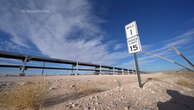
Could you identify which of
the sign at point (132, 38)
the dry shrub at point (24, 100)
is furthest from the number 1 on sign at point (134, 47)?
the dry shrub at point (24, 100)

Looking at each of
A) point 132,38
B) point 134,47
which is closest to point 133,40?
point 132,38

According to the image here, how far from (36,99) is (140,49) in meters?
3.76

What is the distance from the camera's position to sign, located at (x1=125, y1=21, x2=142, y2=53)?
408 centimetres

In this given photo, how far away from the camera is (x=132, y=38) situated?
4.29m

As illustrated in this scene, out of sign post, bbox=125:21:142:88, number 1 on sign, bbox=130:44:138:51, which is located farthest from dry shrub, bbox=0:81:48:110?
number 1 on sign, bbox=130:44:138:51

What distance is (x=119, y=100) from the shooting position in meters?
2.50

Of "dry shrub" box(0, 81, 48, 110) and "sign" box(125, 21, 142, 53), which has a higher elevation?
"sign" box(125, 21, 142, 53)

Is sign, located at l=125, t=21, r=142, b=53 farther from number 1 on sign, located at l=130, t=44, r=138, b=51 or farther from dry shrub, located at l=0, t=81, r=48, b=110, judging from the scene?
dry shrub, located at l=0, t=81, r=48, b=110

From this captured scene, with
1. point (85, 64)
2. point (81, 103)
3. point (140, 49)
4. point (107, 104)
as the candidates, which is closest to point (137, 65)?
point (140, 49)

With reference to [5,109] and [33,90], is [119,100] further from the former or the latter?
[5,109]

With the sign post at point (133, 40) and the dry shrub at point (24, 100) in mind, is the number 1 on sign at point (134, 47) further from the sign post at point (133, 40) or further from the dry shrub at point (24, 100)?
the dry shrub at point (24, 100)

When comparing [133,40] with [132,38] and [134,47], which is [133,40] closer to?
[132,38]

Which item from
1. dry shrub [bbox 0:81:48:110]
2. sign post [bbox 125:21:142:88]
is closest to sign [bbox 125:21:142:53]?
sign post [bbox 125:21:142:88]

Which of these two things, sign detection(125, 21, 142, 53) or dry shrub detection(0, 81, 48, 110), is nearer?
dry shrub detection(0, 81, 48, 110)
